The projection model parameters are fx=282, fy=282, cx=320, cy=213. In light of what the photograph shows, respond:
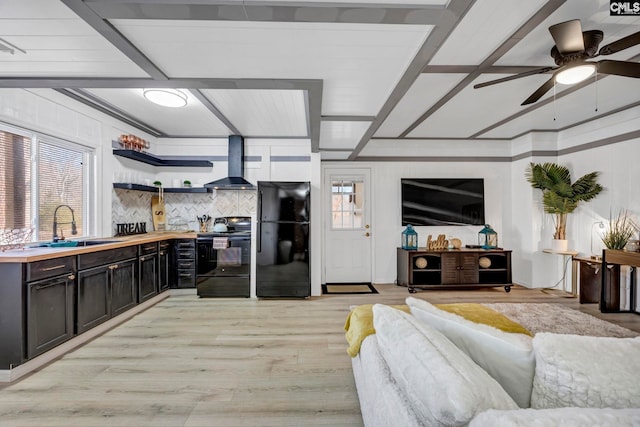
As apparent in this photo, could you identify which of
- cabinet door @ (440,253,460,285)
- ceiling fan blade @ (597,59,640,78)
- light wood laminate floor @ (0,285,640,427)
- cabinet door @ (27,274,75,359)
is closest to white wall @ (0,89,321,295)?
cabinet door @ (27,274,75,359)

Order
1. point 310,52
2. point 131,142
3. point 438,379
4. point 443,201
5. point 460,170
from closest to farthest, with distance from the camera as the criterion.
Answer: point 438,379, point 310,52, point 131,142, point 443,201, point 460,170

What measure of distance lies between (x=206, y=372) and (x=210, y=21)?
243 centimetres

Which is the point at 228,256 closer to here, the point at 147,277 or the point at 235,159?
the point at 147,277

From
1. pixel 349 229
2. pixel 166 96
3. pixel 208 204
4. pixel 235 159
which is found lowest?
pixel 349 229

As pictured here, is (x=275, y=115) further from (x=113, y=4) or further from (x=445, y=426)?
(x=445, y=426)

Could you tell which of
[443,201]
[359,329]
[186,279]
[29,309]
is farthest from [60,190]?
[443,201]

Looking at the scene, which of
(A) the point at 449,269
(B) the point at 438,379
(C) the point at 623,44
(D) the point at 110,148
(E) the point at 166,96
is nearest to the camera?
(B) the point at 438,379

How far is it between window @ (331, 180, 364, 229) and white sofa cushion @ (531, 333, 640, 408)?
4.21 metres

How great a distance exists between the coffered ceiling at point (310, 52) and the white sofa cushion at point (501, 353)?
1533 mm

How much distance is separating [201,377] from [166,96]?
270 cm

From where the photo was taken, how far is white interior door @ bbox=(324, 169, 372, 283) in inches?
203

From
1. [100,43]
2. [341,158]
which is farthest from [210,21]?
[341,158]

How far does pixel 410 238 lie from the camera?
16.0 ft

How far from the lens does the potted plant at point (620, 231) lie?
11.2 ft
